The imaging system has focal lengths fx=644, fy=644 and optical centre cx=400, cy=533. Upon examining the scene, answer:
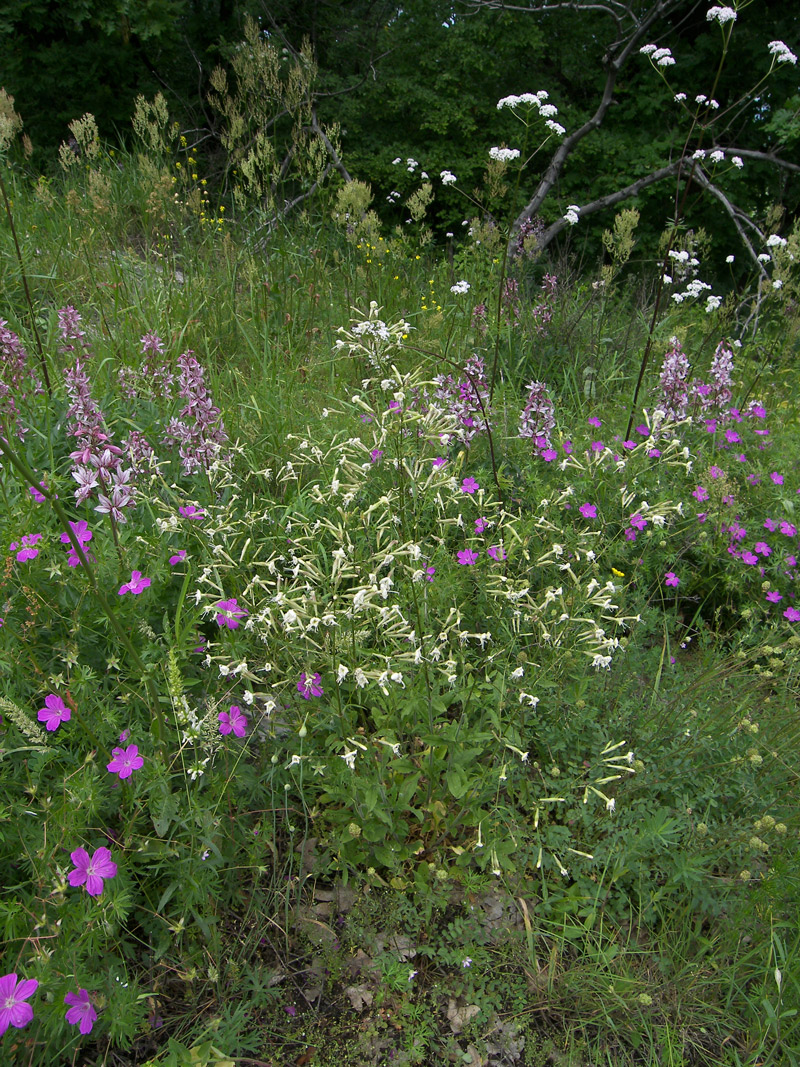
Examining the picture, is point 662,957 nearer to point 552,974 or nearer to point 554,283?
point 552,974

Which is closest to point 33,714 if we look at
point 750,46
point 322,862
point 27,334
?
point 322,862

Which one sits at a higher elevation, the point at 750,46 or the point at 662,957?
the point at 750,46

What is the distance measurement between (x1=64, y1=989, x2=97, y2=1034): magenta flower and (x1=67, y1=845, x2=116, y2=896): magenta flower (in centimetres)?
21

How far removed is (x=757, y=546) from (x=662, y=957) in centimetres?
200

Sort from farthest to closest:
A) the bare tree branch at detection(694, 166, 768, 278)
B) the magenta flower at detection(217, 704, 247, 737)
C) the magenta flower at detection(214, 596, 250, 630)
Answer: the bare tree branch at detection(694, 166, 768, 278) < the magenta flower at detection(214, 596, 250, 630) < the magenta flower at detection(217, 704, 247, 737)

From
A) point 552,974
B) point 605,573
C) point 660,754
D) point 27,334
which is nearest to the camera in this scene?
point 552,974

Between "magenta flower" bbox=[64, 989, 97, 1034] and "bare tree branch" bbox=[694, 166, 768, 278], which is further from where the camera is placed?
"bare tree branch" bbox=[694, 166, 768, 278]

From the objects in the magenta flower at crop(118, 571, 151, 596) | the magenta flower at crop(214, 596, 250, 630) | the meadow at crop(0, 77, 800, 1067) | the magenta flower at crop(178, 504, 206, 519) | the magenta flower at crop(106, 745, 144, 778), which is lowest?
the meadow at crop(0, 77, 800, 1067)

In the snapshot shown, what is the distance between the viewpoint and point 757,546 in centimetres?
315

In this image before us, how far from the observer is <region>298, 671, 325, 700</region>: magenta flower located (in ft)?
5.91

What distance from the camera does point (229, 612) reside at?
1921mm

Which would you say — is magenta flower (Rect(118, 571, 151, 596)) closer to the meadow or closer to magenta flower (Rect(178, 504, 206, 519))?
the meadow

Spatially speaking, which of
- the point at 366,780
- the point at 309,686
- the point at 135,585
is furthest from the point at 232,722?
the point at 135,585

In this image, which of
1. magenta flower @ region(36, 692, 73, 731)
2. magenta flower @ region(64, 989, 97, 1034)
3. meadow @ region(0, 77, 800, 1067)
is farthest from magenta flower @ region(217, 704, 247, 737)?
magenta flower @ region(64, 989, 97, 1034)
